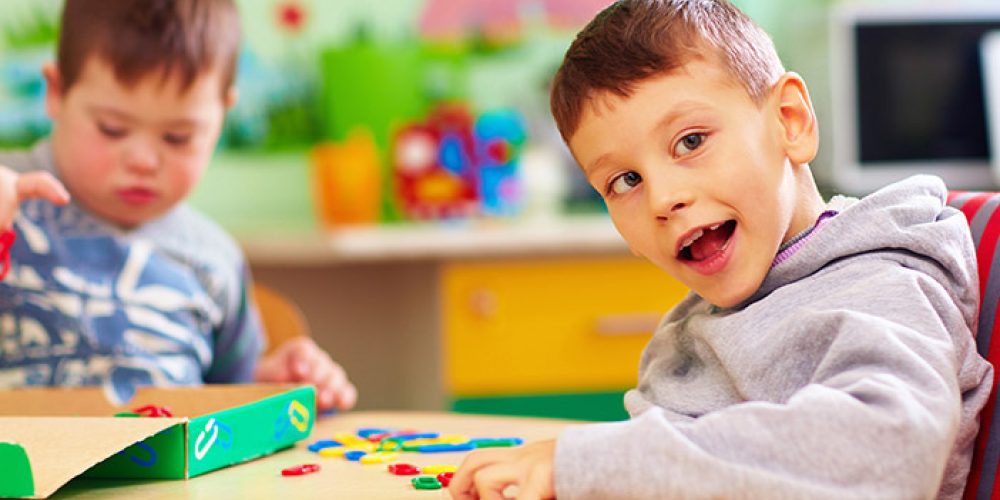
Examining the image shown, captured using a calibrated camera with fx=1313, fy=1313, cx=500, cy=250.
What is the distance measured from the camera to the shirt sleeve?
1477 mm

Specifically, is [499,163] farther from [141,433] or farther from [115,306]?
[141,433]

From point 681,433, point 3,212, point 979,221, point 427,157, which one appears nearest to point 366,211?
point 427,157

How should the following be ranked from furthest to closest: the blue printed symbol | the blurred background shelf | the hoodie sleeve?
1. the blurred background shelf
2. the blue printed symbol
3. the hoodie sleeve

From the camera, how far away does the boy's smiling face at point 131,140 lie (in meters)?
1.38

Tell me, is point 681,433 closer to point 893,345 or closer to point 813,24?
point 893,345

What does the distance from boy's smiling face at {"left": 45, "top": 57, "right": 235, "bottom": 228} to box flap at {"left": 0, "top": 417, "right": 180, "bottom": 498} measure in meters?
0.50

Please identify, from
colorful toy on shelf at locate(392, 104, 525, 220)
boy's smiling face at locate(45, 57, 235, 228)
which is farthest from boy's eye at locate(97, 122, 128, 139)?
colorful toy on shelf at locate(392, 104, 525, 220)

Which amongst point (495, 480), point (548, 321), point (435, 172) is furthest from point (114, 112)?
point (435, 172)

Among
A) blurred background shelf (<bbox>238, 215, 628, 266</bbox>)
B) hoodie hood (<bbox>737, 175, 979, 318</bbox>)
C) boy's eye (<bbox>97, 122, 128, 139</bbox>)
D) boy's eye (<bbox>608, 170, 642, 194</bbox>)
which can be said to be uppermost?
boy's eye (<bbox>97, 122, 128, 139</bbox>)

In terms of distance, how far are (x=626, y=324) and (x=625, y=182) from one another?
1.68 meters

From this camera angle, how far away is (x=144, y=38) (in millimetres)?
1393

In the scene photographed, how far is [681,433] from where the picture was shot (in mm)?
707

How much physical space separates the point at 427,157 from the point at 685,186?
80.6 inches

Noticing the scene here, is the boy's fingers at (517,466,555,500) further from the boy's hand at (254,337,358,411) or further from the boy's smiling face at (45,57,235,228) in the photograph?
the boy's smiling face at (45,57,235,228)
